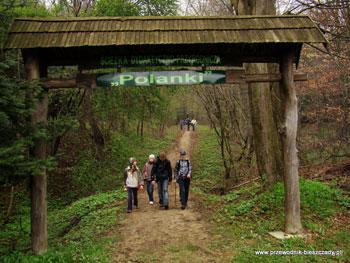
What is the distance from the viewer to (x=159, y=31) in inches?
237

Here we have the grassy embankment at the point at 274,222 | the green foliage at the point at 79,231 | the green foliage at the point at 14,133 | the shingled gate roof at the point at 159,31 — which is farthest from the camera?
the shingled gate roof at the point at 159,31

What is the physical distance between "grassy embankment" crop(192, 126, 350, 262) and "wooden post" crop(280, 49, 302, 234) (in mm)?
426

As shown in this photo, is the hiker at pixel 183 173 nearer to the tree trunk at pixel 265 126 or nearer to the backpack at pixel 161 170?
the backpack at pixel 161 170

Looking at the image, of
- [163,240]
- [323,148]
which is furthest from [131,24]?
[323,148]

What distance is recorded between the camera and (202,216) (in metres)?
8.21

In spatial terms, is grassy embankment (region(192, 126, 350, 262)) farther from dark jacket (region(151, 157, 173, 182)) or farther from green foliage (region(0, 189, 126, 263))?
green foliage (region(0, 189, 126, 263))

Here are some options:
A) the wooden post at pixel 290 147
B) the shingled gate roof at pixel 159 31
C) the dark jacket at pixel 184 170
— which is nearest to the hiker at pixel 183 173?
the dark jacket at pixel 184 170

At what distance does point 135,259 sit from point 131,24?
4.70 meters

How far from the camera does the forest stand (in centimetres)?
536

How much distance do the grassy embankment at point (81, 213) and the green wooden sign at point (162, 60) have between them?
12.7ft

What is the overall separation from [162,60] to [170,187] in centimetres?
807

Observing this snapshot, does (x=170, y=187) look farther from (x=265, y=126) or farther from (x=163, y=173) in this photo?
(x=265, y=126)

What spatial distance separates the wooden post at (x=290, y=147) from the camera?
6.32m

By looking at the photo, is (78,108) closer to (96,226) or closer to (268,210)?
(96,226)
